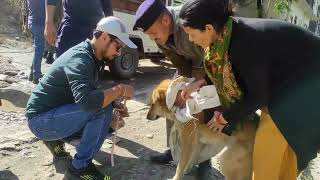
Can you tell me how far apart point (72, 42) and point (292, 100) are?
294cm

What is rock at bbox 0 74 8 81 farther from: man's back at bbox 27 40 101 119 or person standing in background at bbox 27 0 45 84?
man's back at bbox 27 40 101 119

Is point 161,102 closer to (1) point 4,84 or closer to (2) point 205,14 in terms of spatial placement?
(2) point 205,14

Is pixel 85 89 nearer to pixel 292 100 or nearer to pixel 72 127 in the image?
pixel 72 127

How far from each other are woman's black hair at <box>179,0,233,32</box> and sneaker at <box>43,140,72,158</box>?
7.29ft

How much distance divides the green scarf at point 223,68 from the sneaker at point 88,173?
152 centimetres

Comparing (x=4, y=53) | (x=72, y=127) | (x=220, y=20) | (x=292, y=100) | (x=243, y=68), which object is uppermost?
(x=220, y=20)

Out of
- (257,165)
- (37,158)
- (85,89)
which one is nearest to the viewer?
(257,165)

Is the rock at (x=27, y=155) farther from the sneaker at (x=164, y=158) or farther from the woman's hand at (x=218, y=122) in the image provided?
the woman's hand at (x=218, y=122)

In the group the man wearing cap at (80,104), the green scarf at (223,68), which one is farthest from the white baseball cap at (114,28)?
the green scarf at (223,68)

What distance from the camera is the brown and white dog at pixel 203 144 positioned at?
11.9 feet

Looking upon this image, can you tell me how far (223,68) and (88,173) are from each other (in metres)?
1.81

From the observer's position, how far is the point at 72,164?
13.8ft

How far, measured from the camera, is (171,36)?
3621mm

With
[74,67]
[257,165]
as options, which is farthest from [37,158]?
[257,165]
